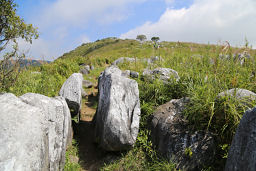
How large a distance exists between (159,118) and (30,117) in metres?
2.99

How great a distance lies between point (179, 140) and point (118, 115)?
1602mm

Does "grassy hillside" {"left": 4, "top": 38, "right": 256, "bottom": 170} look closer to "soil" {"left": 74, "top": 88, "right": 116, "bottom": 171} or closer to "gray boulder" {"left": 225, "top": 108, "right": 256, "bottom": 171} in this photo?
"soil" {"left": 74, "top": 88, "right": 116, "bottom": 171}

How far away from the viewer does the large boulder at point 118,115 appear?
421 centimetres

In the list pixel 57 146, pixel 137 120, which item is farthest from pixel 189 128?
pixel 57 146

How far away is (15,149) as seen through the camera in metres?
2.37

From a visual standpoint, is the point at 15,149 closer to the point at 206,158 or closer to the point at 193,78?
the point at 206,158

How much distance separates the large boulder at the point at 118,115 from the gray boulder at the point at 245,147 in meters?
2.31

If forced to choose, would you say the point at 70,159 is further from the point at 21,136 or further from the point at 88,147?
the point at 21,136

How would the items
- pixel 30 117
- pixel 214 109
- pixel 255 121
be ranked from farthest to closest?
pixel 214 109, pixel 30 117, pixel 255 121

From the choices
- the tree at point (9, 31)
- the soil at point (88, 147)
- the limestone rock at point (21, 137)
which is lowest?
the soil at point (88, 147)

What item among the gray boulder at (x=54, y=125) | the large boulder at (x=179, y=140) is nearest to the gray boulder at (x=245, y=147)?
the large boulder at (x=179, y=140)

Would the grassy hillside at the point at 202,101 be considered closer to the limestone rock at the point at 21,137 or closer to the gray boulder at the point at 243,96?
the gray boulder at the point at 243,96

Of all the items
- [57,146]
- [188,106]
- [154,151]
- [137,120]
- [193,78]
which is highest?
[193,78]

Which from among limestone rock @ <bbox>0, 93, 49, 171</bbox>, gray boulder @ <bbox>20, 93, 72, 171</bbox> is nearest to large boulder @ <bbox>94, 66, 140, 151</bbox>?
gray boulder @ <bbox>20, 93, 72, 171</bbox>
